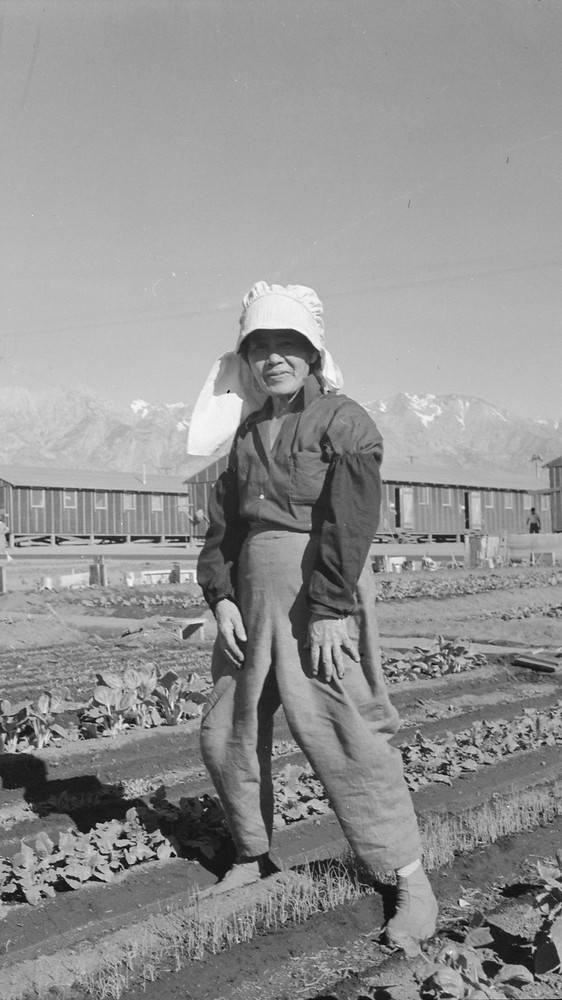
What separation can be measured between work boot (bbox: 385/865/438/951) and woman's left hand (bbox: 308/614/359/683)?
2.26 feet

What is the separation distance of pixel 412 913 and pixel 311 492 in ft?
4.34

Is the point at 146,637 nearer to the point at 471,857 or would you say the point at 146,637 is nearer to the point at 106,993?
the point at 471,857

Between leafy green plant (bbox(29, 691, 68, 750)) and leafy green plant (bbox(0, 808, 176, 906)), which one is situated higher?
leafy green plant (bbox(29, 691, 68, 750))

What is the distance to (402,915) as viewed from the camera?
289 cm

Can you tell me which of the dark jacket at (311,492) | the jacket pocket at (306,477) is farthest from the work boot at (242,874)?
the jacket pocket at (306,477)

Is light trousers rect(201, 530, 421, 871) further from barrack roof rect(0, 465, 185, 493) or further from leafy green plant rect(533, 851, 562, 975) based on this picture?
barrack roof rect(0, 465, 185, 493)

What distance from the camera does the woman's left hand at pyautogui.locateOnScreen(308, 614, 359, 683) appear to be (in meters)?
2.86

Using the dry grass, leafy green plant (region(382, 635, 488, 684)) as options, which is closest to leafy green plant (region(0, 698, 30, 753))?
the dry grass

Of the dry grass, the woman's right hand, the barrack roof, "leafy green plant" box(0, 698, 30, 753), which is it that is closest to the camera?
the dry grass

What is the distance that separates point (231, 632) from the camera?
3.08 metres

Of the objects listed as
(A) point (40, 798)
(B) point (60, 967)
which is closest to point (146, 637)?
(A) point (40, 798)

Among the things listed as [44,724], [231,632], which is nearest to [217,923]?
[231,632]

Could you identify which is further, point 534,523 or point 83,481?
point 534,523

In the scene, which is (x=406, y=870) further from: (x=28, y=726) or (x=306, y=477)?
(x=28, y=726)
